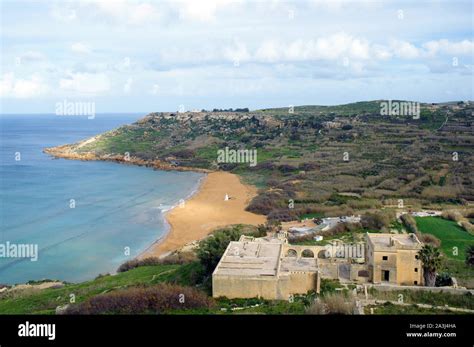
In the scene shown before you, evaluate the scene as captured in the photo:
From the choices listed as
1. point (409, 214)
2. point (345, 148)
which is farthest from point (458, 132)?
point (409, 214)

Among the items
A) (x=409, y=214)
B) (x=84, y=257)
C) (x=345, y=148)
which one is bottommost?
(x=84, y=257)

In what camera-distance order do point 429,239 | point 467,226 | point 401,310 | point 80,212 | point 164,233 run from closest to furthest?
point 401,310, point 429,239, point 467,226, point 164,233, point 80,212

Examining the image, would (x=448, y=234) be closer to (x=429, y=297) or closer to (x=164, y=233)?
(x=429, y=297)

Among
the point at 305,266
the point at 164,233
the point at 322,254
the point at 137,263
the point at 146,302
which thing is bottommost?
the point at 137,263

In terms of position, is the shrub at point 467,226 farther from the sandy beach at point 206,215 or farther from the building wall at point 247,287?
the building wall at point 247,287

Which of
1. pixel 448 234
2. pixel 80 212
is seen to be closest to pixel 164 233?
pixel 80 212

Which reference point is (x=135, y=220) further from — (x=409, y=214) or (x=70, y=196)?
(x=409, y=214)

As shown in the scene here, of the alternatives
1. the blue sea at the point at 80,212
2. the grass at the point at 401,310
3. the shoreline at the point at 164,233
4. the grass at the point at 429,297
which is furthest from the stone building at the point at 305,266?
the blue sea at the point at 80,212
